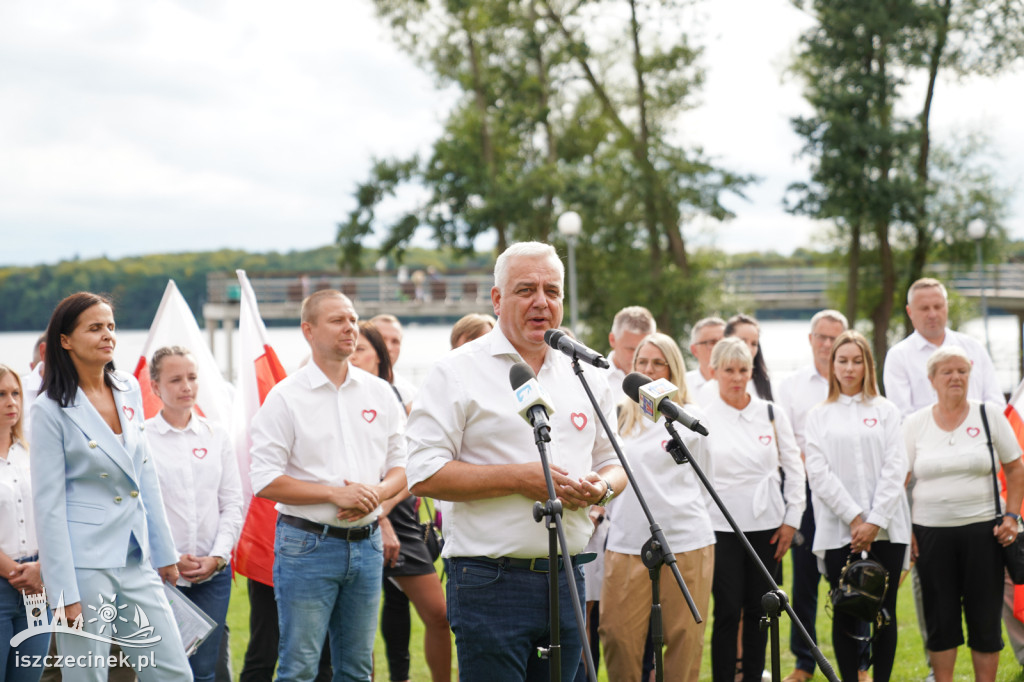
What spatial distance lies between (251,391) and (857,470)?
12.7ft

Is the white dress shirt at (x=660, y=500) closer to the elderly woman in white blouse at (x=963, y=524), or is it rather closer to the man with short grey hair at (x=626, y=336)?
the man with short grey hair at (x=626, y=336)

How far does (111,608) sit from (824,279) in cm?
3228

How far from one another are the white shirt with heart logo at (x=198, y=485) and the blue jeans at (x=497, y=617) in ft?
7.74

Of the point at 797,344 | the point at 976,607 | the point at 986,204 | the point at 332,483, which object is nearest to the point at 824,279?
the point at 797,344

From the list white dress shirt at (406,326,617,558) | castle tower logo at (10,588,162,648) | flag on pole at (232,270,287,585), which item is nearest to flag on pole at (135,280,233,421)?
flag on pole at (232,270,287,585)

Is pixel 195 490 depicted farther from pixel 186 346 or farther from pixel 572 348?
pixel 572 348

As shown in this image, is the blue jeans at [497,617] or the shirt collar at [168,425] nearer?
the blue jeans at [497,617]

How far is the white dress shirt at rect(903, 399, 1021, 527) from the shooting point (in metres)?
5.64

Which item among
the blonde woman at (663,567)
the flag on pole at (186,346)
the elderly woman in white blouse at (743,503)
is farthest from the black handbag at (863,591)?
Answer: the flag on pole at (186,346)

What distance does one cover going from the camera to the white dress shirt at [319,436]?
4543 millimetres

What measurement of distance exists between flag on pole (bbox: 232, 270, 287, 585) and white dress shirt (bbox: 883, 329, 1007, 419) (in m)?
4.41

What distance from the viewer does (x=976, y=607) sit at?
560cm

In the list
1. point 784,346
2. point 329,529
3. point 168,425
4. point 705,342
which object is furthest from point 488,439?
point 784,346

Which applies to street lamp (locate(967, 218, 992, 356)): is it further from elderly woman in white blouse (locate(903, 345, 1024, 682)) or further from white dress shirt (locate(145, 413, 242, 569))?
white dress shirt (locate(145, 413, 242, 569))
